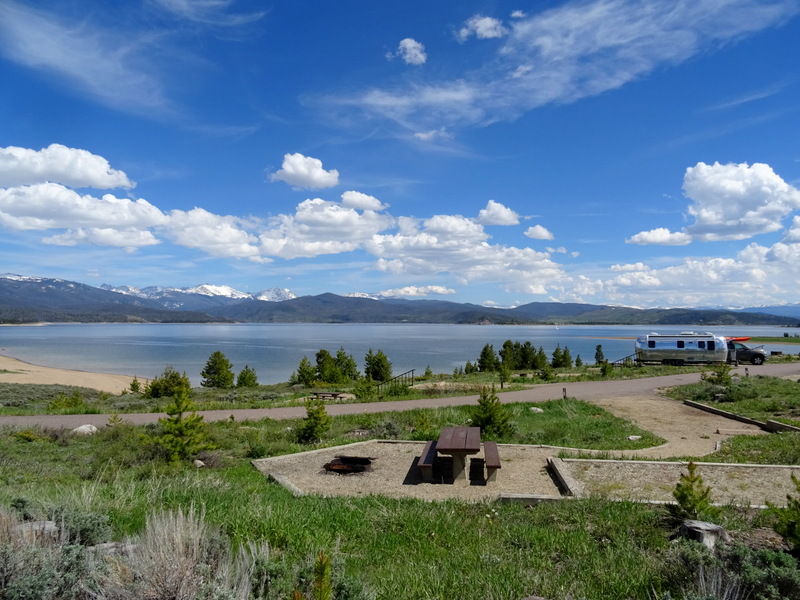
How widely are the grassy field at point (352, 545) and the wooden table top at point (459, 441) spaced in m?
1.71

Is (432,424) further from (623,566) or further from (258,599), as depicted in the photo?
(258,599)

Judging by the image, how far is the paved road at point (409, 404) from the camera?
14.7 metres

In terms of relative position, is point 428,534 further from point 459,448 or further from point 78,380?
point 78,380

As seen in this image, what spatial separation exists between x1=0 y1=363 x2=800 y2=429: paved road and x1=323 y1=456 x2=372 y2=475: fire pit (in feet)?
20.8

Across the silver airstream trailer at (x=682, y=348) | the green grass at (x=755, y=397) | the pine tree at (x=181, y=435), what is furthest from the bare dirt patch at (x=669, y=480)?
the silver airstream trailer at (x=682, y=348)

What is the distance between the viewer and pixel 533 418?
14453mm

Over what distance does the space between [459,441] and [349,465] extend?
1.90 meters

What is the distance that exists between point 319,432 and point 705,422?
9.80 meters

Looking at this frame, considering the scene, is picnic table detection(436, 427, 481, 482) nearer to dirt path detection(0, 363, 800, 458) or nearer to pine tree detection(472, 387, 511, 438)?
pine tree detection(472, 387, 511, 438)

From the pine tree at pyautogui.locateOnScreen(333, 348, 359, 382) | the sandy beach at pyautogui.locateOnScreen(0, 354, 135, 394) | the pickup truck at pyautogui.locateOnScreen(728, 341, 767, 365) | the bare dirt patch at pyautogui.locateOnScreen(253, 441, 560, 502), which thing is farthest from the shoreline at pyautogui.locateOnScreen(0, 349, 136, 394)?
the pickup truck at pyautogui.locateOnScreen(728, 341, 767, 365)

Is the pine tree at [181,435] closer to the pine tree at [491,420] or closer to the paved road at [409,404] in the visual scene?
the paved road at [409,404]

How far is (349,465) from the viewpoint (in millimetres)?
8602

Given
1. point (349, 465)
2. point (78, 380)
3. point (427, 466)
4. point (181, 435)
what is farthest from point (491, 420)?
point (78, 380)

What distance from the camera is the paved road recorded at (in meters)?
14.7
